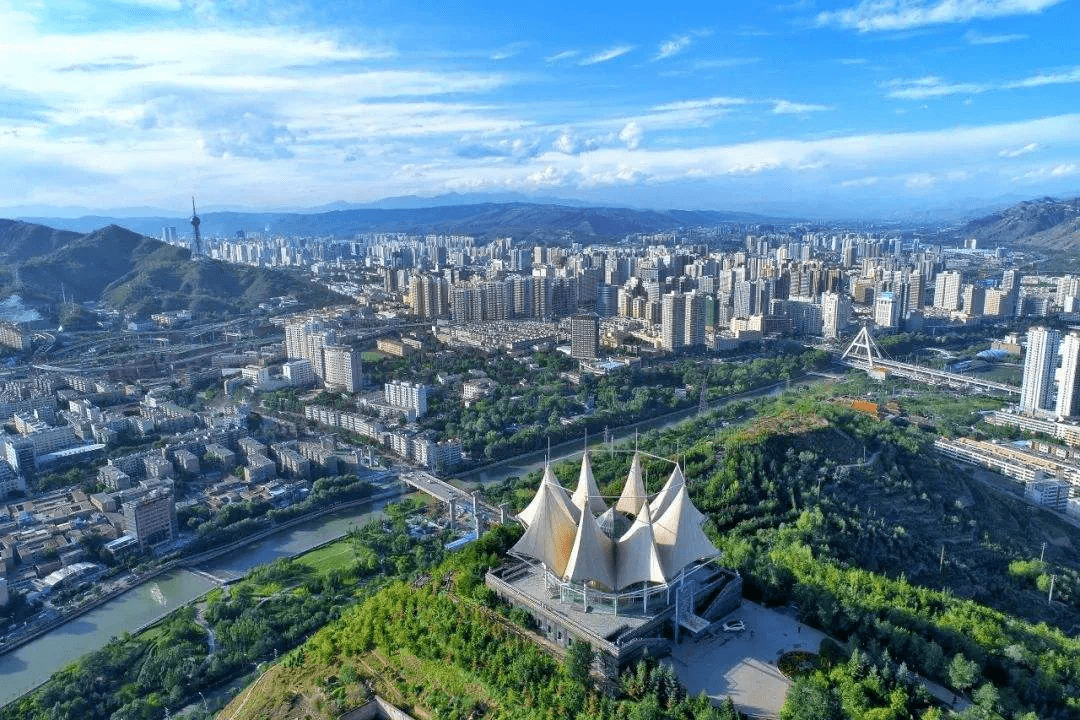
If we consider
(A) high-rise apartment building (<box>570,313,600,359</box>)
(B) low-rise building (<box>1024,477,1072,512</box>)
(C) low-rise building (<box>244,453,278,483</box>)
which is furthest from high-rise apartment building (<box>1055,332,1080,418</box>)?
(C) low-rise building (<box>244,453,278,483</box>)

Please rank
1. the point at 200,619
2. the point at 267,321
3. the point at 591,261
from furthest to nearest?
the point at 591,261, the point at 267,321, the point at 200,619

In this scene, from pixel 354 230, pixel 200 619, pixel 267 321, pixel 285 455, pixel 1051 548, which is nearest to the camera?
pixel 200 619

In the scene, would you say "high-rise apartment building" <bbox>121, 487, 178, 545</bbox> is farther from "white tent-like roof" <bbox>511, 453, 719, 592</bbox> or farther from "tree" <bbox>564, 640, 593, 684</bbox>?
"tree" <bbox>564, 640, 593, 684</bbox>

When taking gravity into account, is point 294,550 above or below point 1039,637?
below

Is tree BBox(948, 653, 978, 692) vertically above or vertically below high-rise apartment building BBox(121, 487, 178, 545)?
above

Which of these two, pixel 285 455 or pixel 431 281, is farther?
pixel 431 281

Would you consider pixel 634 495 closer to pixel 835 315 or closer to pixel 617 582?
pixel 617 582

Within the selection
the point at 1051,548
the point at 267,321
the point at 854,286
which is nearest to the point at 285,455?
the point at 1051,548

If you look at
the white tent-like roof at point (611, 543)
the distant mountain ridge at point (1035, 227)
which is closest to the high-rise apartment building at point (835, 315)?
the white tent-like roof at point (611, 543)

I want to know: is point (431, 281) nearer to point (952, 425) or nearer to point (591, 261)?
point (591, 261)
